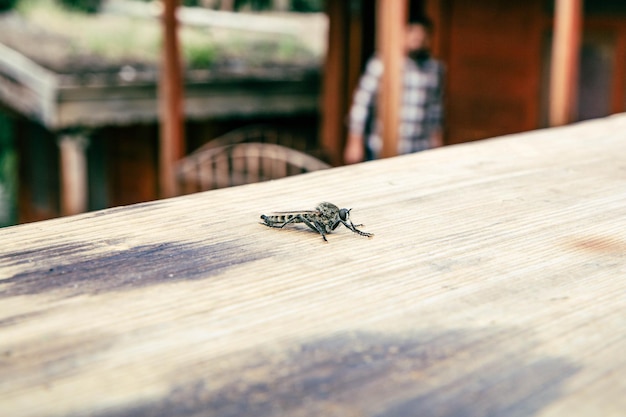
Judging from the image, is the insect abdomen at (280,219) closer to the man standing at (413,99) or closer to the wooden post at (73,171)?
the man standing at (413,99)

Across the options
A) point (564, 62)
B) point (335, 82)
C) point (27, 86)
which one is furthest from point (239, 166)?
point (335, 82)

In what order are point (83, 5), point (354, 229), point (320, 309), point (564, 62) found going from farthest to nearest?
1. point (83, 5)
2. point (564, 62)
3. point (354, 229)
4. point (320, 309)

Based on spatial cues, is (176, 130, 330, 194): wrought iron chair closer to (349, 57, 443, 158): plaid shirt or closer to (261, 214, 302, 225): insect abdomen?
(349, 57, 443, 158): plaid shirt

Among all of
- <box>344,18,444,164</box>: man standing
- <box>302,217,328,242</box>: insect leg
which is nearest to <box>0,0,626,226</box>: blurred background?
<box>344,18,444,164</box>: man standing

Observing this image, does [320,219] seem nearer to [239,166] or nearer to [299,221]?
[299,221]

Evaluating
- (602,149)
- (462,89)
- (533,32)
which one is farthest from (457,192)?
(462,89)
